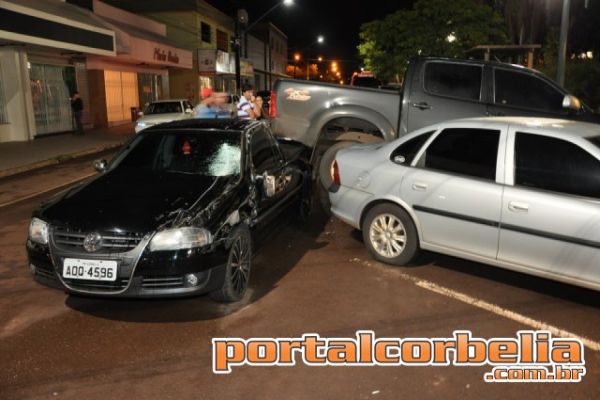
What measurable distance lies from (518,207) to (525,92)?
3.63m

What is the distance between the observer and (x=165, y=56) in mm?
27609

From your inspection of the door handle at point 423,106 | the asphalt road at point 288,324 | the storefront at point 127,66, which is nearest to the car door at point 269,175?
the asphalt road at point 288,324

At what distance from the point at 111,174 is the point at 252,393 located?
296cm

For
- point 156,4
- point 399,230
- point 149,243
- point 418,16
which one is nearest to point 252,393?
point 149,243

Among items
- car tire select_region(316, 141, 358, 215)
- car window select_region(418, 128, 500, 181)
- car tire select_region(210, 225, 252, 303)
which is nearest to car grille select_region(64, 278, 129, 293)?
car tire select_region(210, 225, 252, 303)

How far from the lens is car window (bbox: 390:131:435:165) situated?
5.71 metres

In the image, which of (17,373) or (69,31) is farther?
(69,31)

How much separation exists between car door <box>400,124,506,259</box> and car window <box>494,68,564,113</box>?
2.84m

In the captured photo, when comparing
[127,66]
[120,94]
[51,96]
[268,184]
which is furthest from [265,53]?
[268,184]

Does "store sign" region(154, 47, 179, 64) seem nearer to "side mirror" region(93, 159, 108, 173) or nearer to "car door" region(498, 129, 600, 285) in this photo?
"side mirror" region(93, 159, 108, 173)

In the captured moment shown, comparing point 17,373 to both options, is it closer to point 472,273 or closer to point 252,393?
point 252,393

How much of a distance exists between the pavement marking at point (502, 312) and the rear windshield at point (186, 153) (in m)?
2.15

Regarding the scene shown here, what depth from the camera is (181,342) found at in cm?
412

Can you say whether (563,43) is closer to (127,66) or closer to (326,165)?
(326,165)
